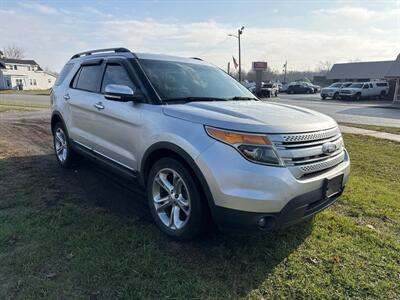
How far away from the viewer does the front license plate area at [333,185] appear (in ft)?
9.58

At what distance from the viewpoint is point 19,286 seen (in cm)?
253

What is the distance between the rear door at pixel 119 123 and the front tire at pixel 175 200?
1.47 ft

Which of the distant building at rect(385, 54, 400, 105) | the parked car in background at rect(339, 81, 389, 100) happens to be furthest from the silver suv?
the parked car in background at rect(339, 81, 389, 100)

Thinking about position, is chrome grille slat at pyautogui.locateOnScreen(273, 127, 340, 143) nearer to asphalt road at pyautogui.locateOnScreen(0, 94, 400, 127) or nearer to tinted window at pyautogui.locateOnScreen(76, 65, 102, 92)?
tinted window at pyautogui.locateOnScreen(76, 65, 102, 92)

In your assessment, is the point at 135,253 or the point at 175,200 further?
the point at 175,200

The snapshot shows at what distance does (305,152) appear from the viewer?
2754mm

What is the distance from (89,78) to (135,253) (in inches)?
113

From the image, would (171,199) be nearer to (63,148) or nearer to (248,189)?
(248,189)

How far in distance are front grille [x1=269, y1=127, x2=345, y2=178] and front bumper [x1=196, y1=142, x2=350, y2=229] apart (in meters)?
0.09

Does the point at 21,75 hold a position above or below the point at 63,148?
above

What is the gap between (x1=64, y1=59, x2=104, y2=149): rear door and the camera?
4418mm

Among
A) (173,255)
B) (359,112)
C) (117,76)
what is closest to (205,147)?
(173,255)

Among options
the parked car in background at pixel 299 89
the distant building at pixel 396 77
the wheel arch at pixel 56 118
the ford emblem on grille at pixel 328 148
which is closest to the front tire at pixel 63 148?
the wheel arch at pixel 56 118

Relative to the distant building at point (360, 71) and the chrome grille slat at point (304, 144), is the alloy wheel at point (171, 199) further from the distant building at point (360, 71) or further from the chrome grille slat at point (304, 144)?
the distant building at point (360, 71)
